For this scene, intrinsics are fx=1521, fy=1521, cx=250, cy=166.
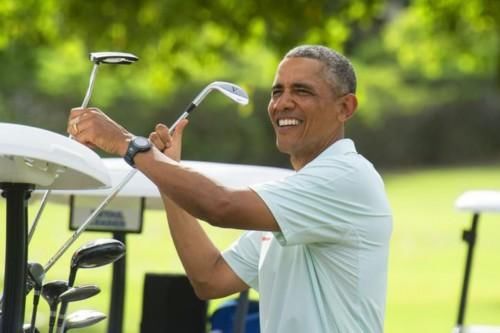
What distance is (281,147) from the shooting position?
3.73m

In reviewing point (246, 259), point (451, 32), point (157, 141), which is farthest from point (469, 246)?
point (451, 32)

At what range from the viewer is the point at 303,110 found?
370cm

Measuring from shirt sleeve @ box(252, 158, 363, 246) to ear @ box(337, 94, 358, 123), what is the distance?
256 millimetres

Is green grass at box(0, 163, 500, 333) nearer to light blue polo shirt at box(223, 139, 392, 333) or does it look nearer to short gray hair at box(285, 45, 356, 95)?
short gray hair at box(285, 45, 356, 95)

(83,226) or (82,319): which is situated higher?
(83,226)

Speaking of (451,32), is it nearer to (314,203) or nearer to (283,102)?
(283,102)

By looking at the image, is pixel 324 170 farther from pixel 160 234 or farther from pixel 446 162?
pixel 446 162

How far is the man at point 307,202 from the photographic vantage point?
11.2 feet

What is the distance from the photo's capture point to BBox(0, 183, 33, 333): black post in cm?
327

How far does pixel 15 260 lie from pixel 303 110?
2.74 feet

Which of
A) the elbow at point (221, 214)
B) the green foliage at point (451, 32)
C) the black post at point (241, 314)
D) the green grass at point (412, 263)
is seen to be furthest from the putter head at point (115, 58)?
the green foliage at point (451, 32)

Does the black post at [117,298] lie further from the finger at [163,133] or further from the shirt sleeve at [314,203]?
the shirt sleeve at [314,203]

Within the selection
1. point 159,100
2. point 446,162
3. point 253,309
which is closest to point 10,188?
point 253,309

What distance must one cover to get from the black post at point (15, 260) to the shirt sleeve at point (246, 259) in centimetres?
82
